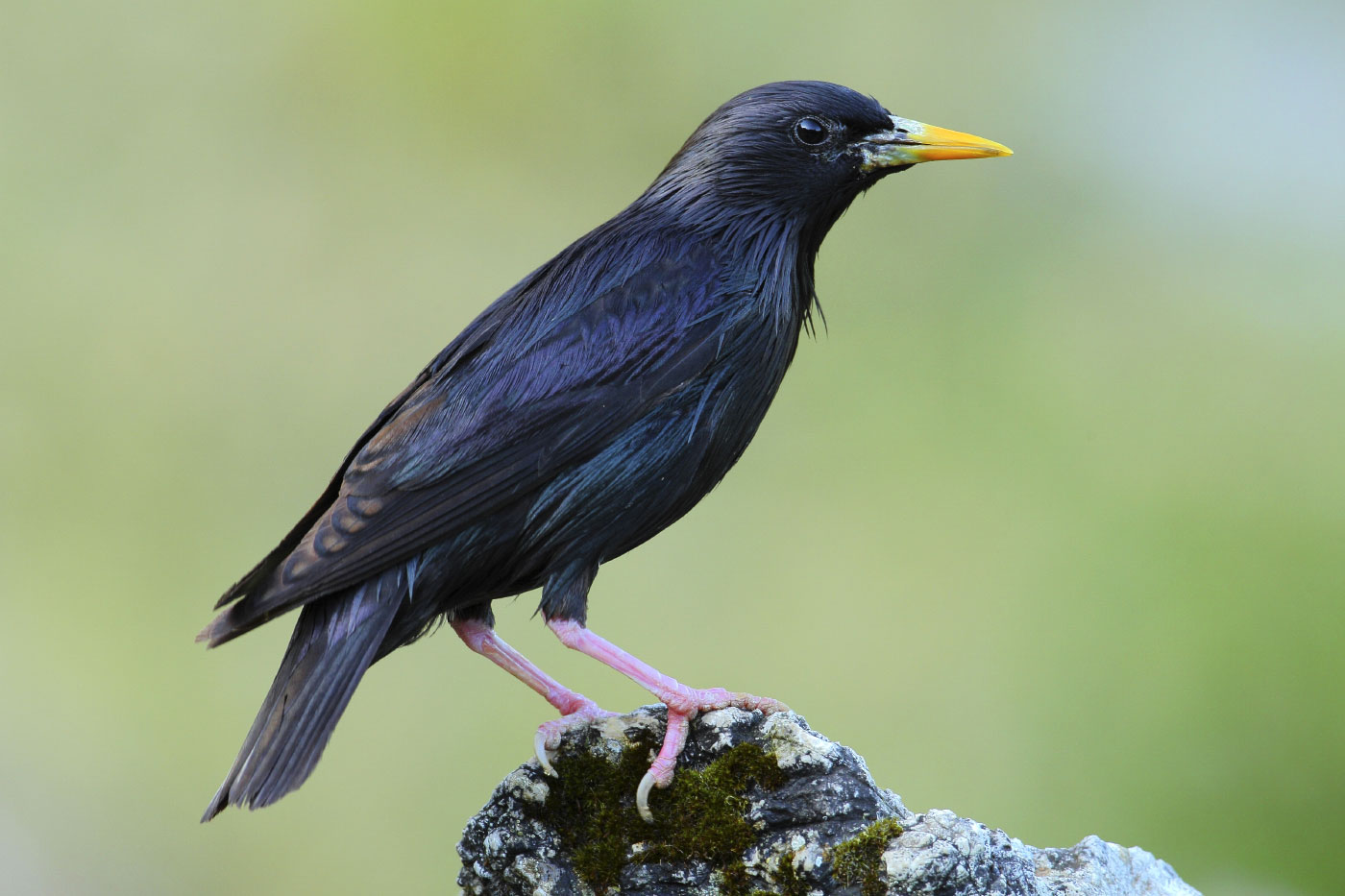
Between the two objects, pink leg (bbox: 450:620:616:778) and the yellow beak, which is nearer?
pink leg (bbox: 450:620:616:778)

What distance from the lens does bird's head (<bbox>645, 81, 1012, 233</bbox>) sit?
12.8ft

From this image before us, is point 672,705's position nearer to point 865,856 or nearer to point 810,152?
point 865,856

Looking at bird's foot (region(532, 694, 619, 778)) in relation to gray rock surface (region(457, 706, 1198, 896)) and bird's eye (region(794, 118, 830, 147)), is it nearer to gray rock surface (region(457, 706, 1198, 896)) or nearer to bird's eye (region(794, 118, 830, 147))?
gray rock surface (region(457, 706, 1198, 896))

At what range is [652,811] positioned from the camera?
341 cm

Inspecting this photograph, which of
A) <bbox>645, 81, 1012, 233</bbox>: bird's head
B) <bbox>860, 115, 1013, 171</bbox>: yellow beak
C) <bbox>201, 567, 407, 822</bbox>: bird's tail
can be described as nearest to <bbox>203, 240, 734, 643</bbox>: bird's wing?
<bbox>201, 567, 407, 822</bbox>: bird's tail

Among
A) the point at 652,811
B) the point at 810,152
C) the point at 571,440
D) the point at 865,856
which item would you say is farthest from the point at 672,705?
the point at 810,152

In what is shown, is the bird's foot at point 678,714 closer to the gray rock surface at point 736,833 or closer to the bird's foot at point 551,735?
the gray rock surface at point 736,833

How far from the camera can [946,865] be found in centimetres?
304

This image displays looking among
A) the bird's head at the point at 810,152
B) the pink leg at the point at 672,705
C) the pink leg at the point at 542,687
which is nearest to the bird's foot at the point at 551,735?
the pink leg at the point at 542,687

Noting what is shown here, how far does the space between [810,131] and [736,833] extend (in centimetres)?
207

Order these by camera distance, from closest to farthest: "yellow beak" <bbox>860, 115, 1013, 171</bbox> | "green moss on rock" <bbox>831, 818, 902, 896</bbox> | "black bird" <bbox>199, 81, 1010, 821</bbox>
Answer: "green moss on rock" <bbox>831, 818, 902, 896</bbox>, "black bird" <bbox>199, 81, 1010, 821</bbox>, "yellow beak" <bbox>860, 115, 1013, 171</bbox>

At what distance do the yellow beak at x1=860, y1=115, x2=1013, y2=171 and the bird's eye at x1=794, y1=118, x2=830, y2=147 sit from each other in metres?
0.12

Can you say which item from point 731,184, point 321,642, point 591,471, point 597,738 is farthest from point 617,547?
point 731,184

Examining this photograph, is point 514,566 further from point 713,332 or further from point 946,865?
point 946,865
